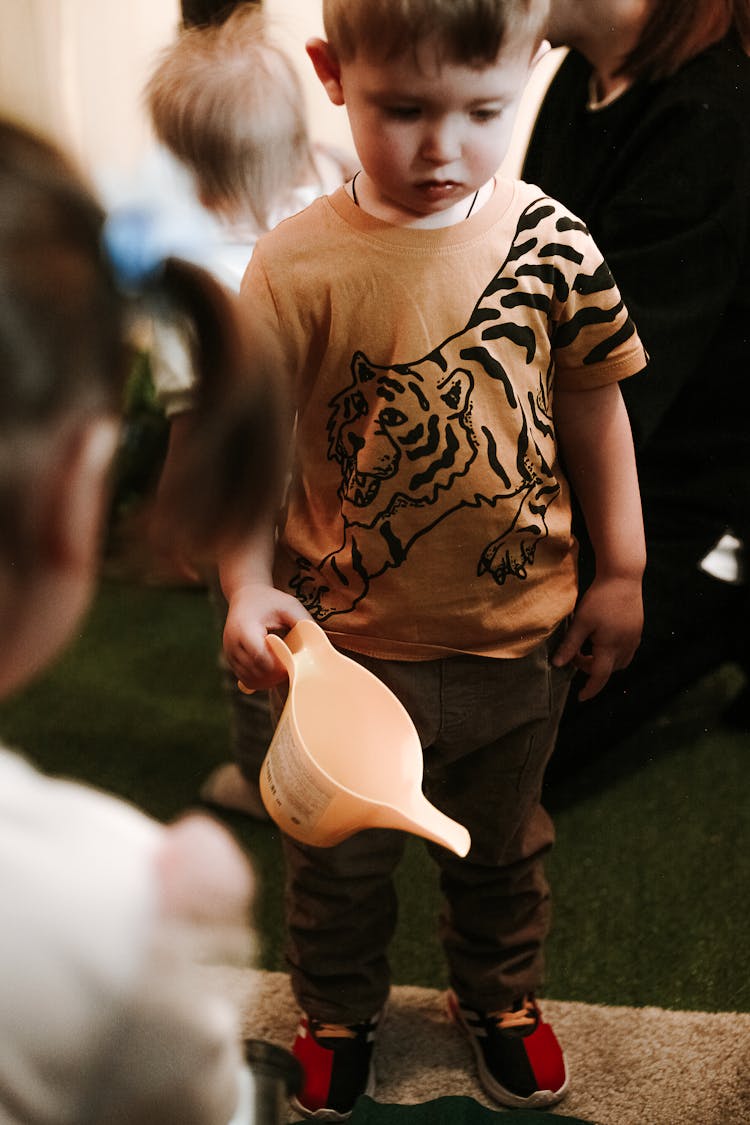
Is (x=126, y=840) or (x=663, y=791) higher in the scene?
(x=126, y=840)

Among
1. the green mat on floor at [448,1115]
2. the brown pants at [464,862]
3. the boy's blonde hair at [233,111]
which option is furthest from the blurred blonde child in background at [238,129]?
the green mat on floor at [448,1115]

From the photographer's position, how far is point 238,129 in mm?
544

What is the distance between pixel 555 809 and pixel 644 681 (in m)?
0.09

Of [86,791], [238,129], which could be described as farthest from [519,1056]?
[238,129]

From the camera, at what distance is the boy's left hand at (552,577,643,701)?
23.7 inches

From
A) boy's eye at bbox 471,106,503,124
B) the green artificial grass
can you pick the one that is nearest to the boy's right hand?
the green artificial grass

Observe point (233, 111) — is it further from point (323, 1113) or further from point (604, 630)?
point (323, 1113)

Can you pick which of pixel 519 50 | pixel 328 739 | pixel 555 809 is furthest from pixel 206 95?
pixel 555 809

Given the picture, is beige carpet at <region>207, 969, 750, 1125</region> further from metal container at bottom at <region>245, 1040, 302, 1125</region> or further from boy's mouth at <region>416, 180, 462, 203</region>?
boy's mouth at <region>416, 180, 462, 203</region>

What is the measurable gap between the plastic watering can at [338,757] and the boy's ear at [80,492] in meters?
0.19

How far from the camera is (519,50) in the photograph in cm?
51

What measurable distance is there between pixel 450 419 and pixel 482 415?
0.05 ft

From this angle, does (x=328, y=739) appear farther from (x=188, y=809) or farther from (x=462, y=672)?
(x=188, y=809)

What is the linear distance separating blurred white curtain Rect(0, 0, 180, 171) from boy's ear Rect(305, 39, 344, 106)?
7 centimetres
